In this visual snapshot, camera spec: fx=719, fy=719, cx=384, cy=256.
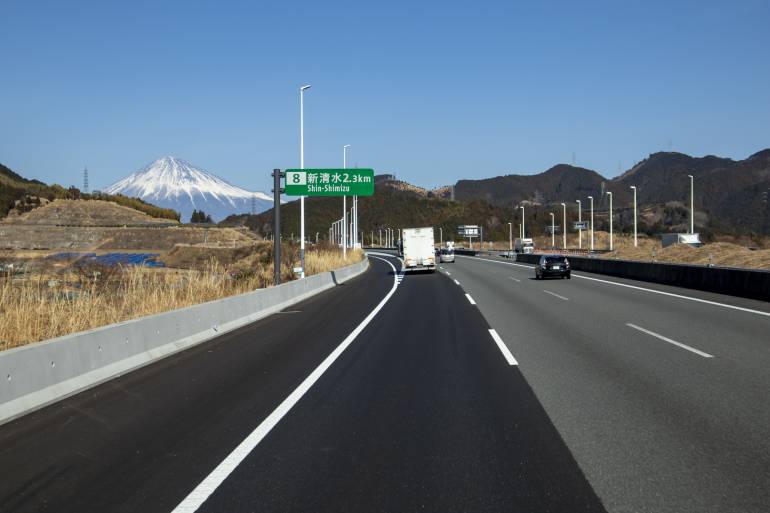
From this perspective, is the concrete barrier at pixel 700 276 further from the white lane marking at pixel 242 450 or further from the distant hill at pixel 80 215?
the distant hill at pixel 80 215

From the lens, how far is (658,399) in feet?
25.1

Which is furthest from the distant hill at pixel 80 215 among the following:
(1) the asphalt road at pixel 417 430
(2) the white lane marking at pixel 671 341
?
(1) the asphalt road at pixel 417 430

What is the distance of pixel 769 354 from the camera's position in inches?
412

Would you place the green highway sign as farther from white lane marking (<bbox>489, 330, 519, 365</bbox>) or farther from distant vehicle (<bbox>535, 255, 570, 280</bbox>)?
white lane marking (<bbox>489, 330, 519, 365</bbox>)

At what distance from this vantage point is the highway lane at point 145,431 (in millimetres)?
5008

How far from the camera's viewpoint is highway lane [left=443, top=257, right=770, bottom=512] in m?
4.97

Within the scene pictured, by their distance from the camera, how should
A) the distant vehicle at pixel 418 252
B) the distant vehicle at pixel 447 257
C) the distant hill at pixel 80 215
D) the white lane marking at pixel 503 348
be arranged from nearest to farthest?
1. the white lane marking at pixel 503 348
2. the distant vehicle at pixel 418 252
3. the distant vehicle at pixel 447 257
4. the distant hill at pixel 80 215

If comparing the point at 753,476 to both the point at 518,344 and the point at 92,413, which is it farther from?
the point at 518,344

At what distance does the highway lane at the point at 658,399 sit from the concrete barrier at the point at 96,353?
5.42 m

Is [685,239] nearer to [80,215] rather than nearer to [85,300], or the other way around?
[85,300]

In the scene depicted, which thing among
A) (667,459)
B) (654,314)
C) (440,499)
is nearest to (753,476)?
(667,459)

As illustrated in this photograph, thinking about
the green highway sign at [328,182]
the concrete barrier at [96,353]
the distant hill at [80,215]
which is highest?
the distant hill at [80,215]

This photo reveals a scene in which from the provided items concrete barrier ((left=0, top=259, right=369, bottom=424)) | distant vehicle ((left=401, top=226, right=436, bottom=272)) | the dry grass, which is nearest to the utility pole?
the dry grass

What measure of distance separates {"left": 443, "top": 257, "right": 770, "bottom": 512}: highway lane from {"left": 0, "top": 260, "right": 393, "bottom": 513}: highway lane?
3.05 m
